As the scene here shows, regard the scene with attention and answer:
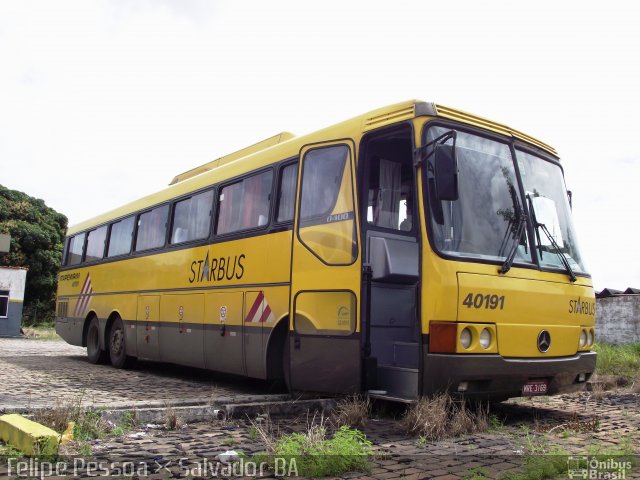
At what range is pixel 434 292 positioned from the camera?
6742 mm

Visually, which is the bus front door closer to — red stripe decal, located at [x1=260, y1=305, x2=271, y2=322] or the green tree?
red stripe decal, located at [x1=260, y1=305, x2=271, y2=322]

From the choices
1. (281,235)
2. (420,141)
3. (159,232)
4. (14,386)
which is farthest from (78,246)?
(420,141)

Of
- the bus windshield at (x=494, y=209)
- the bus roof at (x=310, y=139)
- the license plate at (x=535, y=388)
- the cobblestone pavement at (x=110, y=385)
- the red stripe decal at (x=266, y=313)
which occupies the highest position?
the bus roof at (x=310, y=139)

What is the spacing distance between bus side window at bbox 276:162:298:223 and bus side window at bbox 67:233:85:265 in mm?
9912

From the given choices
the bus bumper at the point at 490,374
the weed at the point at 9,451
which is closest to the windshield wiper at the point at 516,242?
the bus bumper at the point at 490,374

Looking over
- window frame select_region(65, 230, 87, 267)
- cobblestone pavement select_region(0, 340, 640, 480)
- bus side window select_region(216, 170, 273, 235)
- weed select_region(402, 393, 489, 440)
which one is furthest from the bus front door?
window frame select_region(65, 230, 87, 267)

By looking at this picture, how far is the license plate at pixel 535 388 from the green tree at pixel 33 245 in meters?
35.3

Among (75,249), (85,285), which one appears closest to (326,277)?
(85,285)

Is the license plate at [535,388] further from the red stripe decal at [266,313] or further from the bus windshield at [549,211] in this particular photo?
the red stripe decal at [266,313]

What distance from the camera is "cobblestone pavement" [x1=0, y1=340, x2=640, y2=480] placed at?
5223 mm

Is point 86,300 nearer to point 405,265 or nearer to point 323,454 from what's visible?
point 405,265

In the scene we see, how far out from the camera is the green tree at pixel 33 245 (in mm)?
37406

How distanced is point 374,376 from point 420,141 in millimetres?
2642

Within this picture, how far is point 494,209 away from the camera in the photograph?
7371 millimetres
